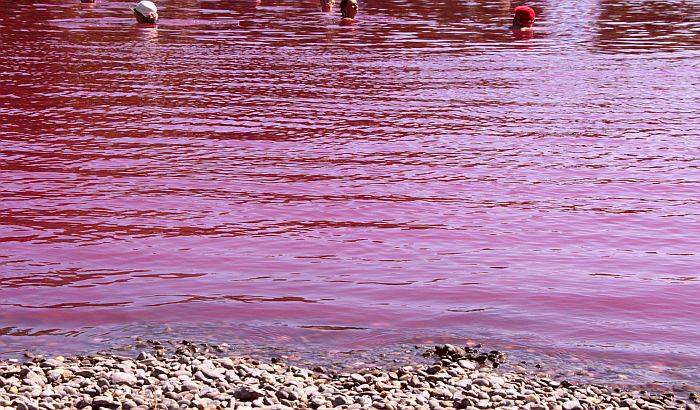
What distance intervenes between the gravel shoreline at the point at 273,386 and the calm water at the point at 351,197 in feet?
2.48

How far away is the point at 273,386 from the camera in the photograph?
26.8 feet

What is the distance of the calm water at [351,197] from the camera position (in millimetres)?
10297

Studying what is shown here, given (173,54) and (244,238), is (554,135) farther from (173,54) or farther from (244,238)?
(173,54)

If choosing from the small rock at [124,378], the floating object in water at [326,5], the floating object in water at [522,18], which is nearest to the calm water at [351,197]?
the small rock at [124,378]

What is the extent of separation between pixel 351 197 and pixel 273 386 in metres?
6.69

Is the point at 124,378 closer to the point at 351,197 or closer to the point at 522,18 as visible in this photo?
the point at 351,197

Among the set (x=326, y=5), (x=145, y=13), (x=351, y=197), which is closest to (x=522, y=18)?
(x=326, y=5)

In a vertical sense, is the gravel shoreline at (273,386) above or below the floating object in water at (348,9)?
below

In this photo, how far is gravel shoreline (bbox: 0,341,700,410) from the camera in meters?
7.81

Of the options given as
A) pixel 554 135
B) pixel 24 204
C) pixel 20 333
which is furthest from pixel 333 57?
pixel 20 333

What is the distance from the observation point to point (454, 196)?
14750 millimetres

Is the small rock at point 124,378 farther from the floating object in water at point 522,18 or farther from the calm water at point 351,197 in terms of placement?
the floating object in water at point 522,18

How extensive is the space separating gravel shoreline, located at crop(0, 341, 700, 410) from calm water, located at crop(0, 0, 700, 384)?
0.76 metres

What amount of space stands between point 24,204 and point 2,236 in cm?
145
